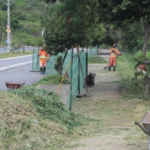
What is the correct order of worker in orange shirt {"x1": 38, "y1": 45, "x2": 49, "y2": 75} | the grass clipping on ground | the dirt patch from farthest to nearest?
worker in orange shirt {"x1": 38, "y1": 45, "x2": 49, "y2": 75}, the dirt patch, the grass clipping on ground

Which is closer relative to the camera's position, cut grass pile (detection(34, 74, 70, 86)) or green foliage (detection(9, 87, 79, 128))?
green foliage (detection(9, 87, 79, 128))

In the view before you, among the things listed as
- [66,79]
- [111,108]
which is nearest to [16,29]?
[66,79]

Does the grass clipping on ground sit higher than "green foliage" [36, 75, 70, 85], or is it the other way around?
the grass clipping on ground

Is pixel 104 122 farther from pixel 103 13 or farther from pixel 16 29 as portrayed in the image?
pixel 16 29

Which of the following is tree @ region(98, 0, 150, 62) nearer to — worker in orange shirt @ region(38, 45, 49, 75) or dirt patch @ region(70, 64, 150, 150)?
dirt patch @ region(70, 64, 150, 150)

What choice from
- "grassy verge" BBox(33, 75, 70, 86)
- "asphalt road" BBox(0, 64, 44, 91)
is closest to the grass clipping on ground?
"grassy verge" BBox(33, 75, 70, 86)

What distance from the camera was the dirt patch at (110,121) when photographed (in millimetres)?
6570

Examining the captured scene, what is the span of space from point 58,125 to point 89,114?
2450mm

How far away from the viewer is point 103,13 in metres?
13.2

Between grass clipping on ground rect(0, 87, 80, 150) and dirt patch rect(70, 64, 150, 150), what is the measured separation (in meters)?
0.41

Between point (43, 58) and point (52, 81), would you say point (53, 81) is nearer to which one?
point (52, 81)

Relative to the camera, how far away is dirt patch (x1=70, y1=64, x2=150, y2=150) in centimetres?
657

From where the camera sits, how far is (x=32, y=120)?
6855mm

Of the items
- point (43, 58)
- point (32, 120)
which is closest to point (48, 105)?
point (32, 120)
